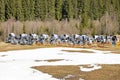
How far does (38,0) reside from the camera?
148875 millimetres

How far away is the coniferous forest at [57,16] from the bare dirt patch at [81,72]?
230ft

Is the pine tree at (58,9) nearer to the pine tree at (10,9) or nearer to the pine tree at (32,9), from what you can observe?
the pine tree at (32,9)

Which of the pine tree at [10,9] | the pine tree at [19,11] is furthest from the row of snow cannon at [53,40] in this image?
the pine tree at [10,9]

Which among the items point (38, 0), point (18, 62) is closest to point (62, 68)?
point (18, 62)

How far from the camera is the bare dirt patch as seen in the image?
30.3 m

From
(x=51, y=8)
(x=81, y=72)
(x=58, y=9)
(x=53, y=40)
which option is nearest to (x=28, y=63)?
(x=81, y=72)

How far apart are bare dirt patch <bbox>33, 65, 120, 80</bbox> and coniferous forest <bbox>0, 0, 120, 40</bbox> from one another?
70.1 metres

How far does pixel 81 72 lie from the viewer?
1267 inches

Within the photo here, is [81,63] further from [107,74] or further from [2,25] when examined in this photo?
[2,25]

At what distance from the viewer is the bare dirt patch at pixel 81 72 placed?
3033 centimetres

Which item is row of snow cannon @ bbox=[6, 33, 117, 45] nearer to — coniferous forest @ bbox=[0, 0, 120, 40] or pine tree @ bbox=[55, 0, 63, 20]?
coniferous forest @ bbox=[0, 0, 120, 40]

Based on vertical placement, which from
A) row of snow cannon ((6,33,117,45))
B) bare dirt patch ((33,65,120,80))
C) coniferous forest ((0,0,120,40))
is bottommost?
bare dirt patch ((33,65,120,80))

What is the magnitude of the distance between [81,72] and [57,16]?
402 ft

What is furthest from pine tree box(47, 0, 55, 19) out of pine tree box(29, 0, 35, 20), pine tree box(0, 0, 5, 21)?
pine tree box(0, 0, 5, 21)
